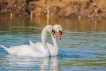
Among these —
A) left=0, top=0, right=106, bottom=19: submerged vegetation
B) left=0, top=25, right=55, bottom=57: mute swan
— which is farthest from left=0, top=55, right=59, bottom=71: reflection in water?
left=0, top=0, right=106, bottom=19: submerged vegetation

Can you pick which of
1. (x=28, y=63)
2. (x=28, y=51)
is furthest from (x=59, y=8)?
(x=28, y=63)

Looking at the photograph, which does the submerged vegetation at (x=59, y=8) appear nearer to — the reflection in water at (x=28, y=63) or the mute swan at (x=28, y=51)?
the mute swan at (x=28, y=51)

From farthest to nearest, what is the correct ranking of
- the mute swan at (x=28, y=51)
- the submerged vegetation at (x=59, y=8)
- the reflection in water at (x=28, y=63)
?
the submerged vegetation at (x=59, y=8) < the mute swan at (x=28, y=51) < the reflection in water at (x=28, y=63)

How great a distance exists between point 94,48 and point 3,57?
4.99 meters

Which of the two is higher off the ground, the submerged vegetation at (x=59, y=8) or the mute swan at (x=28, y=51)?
the mute swan at (x=28, y=51)

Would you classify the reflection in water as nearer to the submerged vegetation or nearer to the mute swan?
the mute swan

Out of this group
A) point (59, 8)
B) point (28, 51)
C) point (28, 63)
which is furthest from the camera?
point (59, 8)

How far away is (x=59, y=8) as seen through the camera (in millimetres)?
53094

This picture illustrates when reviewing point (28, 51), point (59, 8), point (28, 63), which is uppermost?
point (28, 51)

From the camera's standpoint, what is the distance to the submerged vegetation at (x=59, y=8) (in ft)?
170

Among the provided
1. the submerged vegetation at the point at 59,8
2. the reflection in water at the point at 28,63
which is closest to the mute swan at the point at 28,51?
the reflection in water at the point at 28,63

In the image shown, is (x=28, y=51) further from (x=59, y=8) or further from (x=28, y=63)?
(x=59, y=8)

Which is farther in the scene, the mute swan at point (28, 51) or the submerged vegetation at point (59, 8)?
the submerged vegetation at point (59, 8)

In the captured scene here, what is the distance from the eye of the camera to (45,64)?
18.3 m
